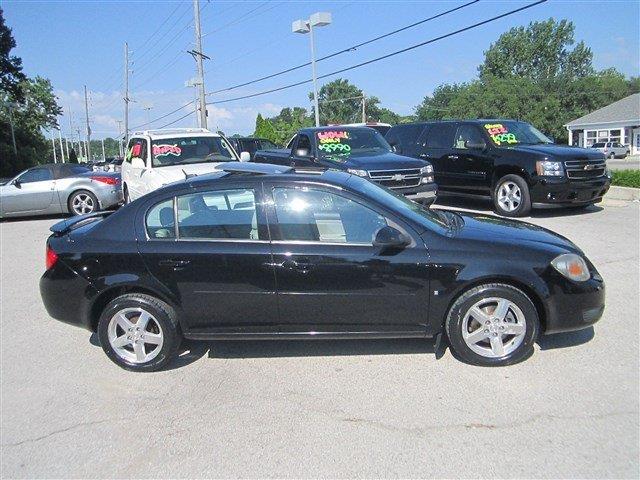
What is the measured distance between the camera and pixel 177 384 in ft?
13.5

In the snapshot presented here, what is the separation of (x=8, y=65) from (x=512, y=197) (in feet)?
138

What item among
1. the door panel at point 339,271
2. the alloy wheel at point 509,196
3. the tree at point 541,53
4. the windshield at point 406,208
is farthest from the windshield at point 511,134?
the tree at point 541,53

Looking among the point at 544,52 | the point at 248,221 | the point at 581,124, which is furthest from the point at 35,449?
the point at 544,52

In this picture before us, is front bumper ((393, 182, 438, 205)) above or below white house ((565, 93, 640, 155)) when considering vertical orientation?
below

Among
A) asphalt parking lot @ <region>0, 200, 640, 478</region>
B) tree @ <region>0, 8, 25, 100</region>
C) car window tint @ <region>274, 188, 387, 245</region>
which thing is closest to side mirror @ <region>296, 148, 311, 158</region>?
asphalt parking lot @ <region>0, 200, 640, 478</region>

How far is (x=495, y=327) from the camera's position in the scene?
405 centimetres

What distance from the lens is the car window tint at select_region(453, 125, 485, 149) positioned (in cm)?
1116

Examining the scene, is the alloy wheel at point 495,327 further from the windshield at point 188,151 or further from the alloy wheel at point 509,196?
the windshield at point 188,151

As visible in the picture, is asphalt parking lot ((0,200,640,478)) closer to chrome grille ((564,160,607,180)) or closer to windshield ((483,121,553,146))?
chrome grille ((564,160,607,180))

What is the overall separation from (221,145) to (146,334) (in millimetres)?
6929

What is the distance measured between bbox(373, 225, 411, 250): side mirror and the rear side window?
8.22 metres

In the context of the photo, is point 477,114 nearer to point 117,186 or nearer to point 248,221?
point 117,186

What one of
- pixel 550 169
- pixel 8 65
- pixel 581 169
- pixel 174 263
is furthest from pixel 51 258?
pixel 8 65

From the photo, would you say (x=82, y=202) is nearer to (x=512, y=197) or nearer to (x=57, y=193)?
(x=57, y=193)
